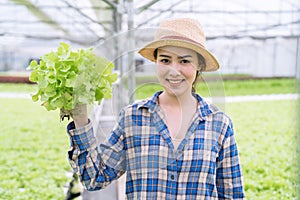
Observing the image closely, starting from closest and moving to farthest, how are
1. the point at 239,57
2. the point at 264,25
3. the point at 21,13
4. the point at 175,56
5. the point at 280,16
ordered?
the point at 175,56
the point at 21,13
the point at 280,16
the point at 264,25
the point at 239,57

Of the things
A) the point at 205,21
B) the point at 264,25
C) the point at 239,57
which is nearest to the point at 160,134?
→ the point at 205,21

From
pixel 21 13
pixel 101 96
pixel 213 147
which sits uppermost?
pixel 21 13

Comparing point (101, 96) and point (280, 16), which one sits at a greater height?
point (280, 16)

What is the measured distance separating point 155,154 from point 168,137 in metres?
0.04

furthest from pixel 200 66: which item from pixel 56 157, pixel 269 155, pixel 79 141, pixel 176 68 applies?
pixel 269 155

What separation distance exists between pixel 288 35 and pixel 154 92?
29.4ft

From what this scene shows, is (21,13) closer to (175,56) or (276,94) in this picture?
(175,56)

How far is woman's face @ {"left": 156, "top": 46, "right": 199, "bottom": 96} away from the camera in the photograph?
0.72 m

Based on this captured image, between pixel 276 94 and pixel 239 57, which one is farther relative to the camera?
pixel 239 57

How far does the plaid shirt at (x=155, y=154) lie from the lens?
0.75 m

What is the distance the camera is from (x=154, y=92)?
806mm

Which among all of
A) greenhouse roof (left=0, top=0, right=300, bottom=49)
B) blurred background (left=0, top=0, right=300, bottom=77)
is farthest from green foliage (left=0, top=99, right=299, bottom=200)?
greenhouse roof (left=0, top=0, right=300, bottom=49)

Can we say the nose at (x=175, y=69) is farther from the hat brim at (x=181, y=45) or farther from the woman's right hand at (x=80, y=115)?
the woman's right hand at (x=80, y=115)

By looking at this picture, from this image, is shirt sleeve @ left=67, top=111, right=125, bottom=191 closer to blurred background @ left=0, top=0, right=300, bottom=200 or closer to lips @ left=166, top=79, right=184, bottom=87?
blurred background @ left=0, top=0, right=300, bottom=200
